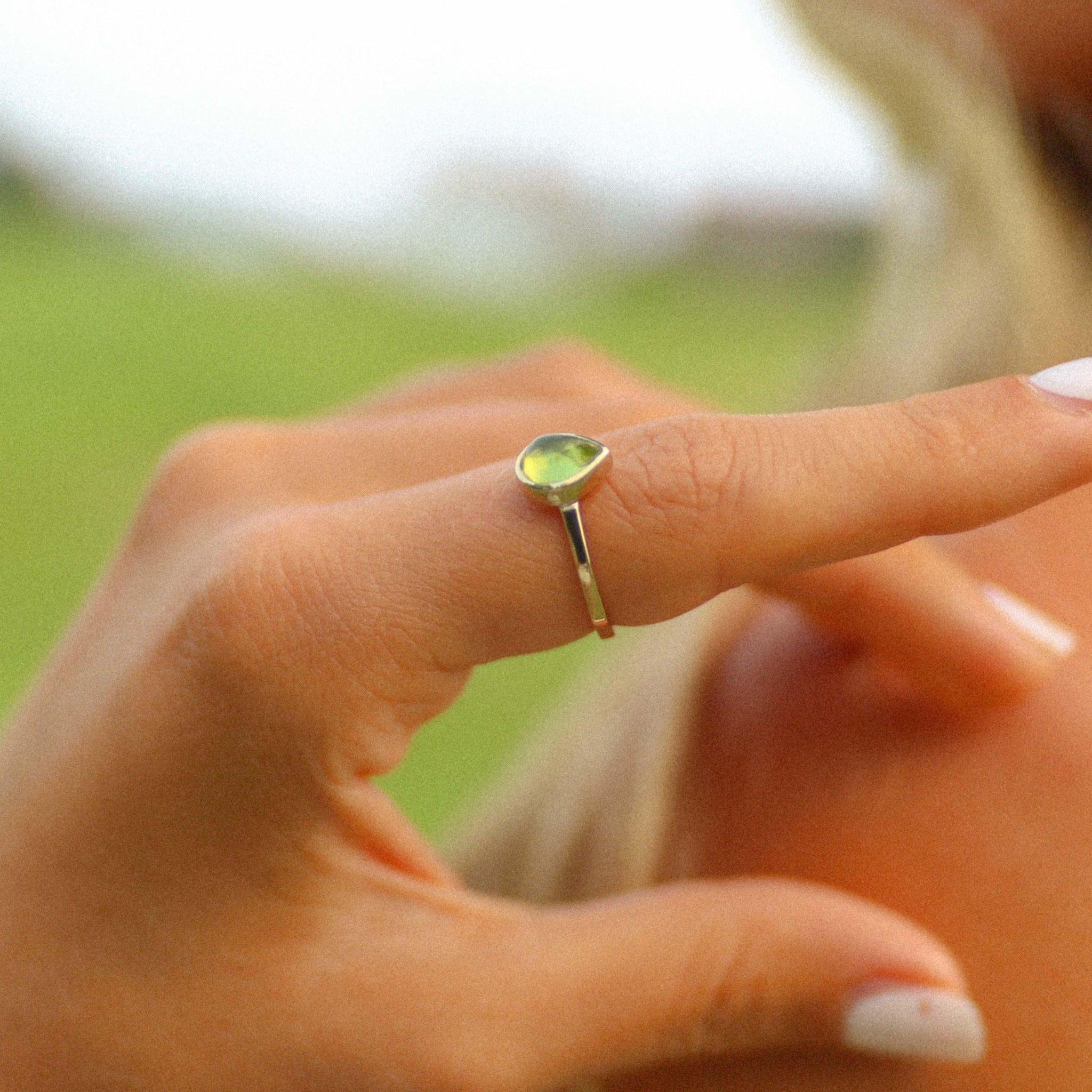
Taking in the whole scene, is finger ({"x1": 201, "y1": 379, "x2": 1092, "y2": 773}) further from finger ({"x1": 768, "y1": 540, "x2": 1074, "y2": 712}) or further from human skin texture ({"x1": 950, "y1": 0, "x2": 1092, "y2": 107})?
human skin texture ({"x1": 950, "y1": 0, "x2": 1092, "y2": 107})

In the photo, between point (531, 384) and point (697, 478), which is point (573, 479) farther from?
point (531, 384)

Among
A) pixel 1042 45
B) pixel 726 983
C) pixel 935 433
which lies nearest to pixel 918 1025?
pixel 726 983

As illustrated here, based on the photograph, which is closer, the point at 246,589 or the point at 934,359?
the point at 246,589

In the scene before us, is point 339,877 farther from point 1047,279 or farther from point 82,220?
point 82,220

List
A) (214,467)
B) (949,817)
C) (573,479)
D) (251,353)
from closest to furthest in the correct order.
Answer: (573,479) → (949,817) → (214,467) → (251,353)

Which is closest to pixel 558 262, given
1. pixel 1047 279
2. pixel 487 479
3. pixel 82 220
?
pixel 82 220

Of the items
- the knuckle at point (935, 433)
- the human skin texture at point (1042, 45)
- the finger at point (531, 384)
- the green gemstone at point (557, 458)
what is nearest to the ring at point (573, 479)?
the green gemstone at point (557, 458)

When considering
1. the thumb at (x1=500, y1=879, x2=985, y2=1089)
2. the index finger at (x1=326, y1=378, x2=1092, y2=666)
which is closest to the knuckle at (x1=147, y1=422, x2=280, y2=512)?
the index finger at (x1=326, y1=378, x2=1092, y2=666)
